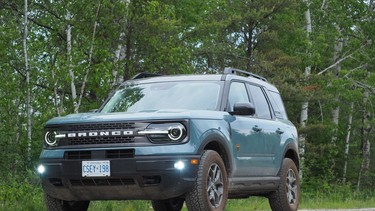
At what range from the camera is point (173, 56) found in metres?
19.3

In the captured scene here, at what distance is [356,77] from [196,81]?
26147 mm

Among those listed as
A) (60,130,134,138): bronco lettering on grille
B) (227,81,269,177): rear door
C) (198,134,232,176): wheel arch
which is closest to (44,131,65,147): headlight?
(60,130,134,138): bronco lettering on grille

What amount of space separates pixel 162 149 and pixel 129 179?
1.52 feet

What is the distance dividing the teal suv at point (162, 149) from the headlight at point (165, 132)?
0.03 feet

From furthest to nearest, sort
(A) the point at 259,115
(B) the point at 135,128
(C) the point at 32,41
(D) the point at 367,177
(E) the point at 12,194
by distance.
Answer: (D) the point at 367,177, (C) the point at 32,41, (E) the point at 12,194, (A) the point at 259,115, (B) the point at 135,128

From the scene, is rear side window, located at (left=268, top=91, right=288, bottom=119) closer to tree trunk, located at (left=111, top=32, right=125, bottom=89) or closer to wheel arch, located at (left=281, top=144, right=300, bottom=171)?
wheel arch, located at (left=281, top=144, right=300, bottom=171)

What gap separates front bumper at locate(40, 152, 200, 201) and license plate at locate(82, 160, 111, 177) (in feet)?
0.16

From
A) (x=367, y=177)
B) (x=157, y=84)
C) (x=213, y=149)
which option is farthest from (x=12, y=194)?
(x=367, y=177)

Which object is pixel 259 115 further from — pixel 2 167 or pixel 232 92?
pixel 2 167

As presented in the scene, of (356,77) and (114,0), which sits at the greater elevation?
(114,0)

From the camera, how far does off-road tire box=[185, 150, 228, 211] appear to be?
775 centimetres

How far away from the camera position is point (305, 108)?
34750 millimetres

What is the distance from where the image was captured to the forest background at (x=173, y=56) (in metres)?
19.5

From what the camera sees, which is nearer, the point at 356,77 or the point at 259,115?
the point at 259,115
